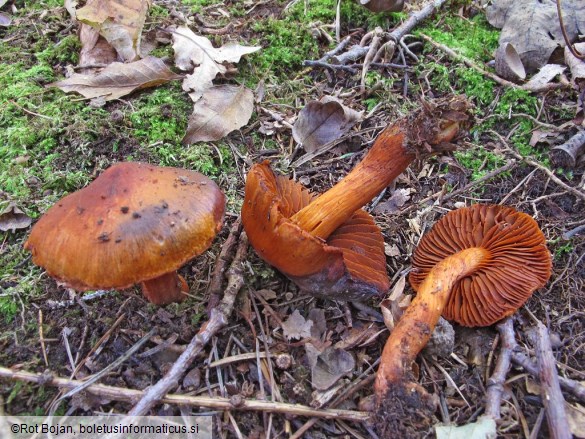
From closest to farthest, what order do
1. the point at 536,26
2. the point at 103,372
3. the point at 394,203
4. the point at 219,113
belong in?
the point at 103,372 < the point at 394,203 < the point at 219,113 < the point at 536,26

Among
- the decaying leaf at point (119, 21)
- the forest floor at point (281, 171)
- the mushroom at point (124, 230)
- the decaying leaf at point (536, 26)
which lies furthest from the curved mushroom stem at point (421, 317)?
the decaying leaf at point (119, 21)

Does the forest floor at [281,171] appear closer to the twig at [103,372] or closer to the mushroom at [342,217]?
the twig at [103,372]

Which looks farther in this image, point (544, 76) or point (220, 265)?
point (544, 76)

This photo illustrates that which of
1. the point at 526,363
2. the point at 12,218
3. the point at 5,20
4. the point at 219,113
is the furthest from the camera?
the point at 5,20

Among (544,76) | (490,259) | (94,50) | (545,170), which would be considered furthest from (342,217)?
(94,50)

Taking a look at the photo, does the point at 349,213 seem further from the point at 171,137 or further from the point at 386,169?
the point at 171,137

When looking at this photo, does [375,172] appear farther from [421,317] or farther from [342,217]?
[421,317]
